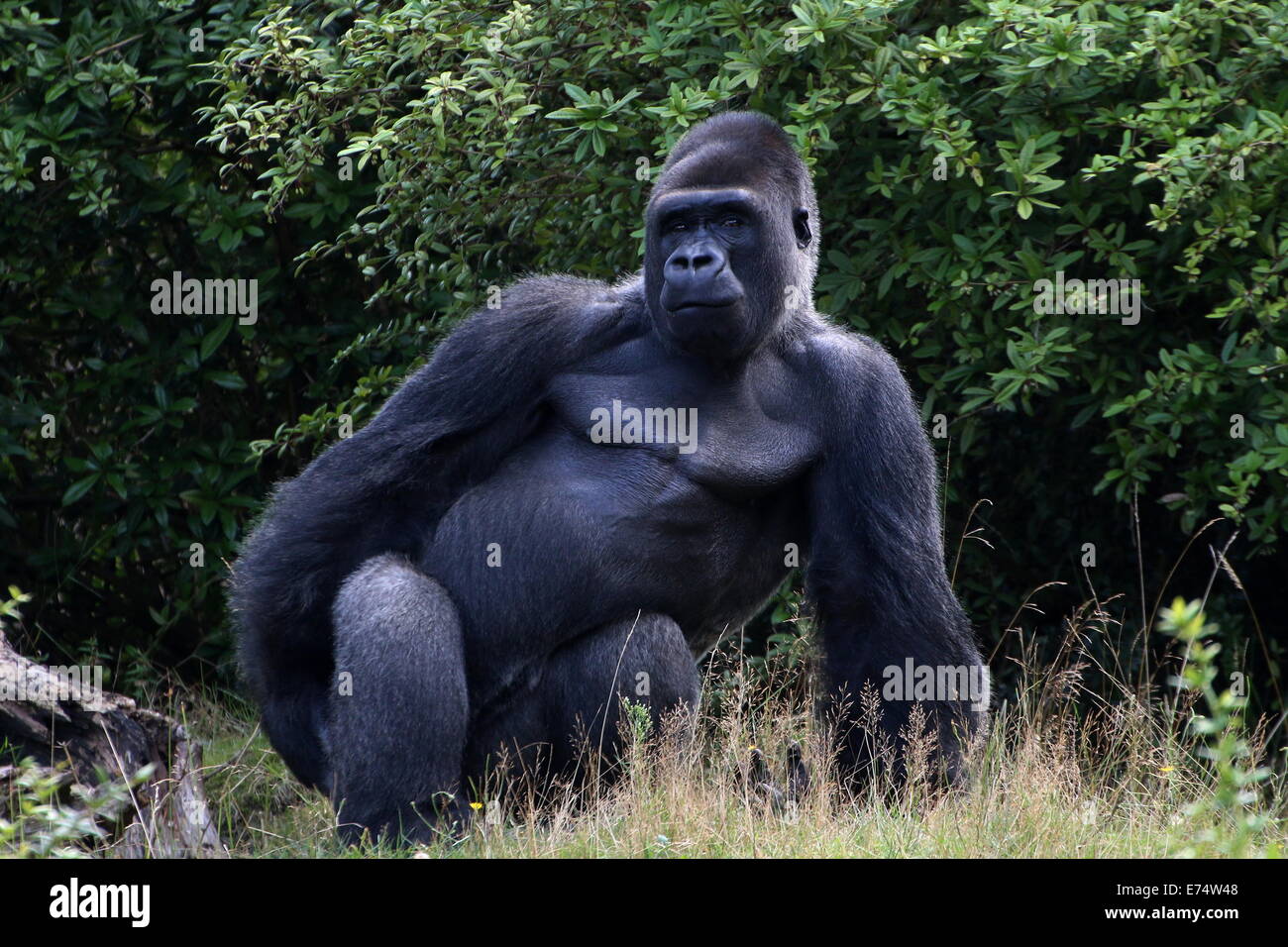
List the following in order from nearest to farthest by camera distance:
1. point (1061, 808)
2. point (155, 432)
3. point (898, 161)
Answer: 1. point (1061, 808)
2. point (898, 161)
3. point (155, 432)

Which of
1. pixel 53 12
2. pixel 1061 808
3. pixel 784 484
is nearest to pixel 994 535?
pixel 784 484

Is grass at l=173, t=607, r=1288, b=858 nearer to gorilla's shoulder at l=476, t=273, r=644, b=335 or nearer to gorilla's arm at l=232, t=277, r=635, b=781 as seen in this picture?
gorilla's arm at l=232, t=277, r=635, b=781

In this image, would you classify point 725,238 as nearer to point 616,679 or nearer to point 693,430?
point 693,430

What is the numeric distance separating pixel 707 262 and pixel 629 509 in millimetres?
718

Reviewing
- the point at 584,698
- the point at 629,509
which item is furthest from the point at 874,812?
the point at 629,509

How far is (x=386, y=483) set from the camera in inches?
181

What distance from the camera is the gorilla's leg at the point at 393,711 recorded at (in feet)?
13.8

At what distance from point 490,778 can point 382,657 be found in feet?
1.70

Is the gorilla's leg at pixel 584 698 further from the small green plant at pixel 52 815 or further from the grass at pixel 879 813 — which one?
the small green plant at pixel 52 815

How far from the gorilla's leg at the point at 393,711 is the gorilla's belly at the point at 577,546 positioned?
212mm

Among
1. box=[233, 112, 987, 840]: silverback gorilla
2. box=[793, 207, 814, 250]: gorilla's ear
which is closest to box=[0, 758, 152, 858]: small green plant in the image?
box=[233, 112, 987, 840]: silverback gorilla

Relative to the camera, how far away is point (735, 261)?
4.50 metres

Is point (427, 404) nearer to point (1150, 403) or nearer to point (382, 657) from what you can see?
point (382, 657)

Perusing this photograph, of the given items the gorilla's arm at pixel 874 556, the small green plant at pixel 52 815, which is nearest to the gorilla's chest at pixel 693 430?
the gorilla's arm at pixel 874 556
